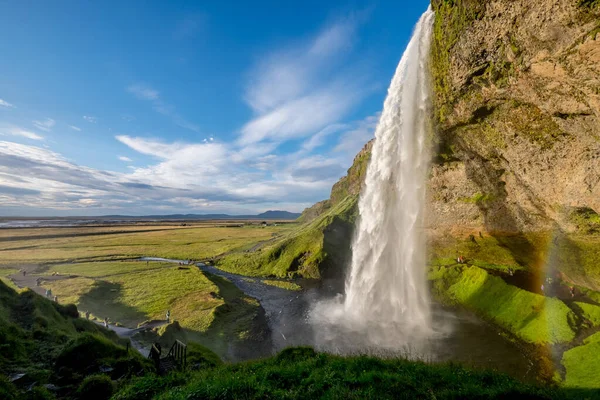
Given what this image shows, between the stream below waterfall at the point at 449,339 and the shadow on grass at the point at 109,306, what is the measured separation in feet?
49.5

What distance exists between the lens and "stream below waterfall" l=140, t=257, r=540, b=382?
1969 centimetres

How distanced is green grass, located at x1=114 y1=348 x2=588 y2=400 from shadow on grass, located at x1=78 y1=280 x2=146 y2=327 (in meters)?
21.4

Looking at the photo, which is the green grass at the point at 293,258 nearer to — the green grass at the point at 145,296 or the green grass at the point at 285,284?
the green grass at the point at 285,284

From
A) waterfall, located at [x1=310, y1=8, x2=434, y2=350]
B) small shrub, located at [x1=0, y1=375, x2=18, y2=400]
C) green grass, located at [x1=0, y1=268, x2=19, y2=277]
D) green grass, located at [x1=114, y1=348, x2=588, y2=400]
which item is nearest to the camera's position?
small shrub, located at [x1=0, y1=375, x2=18, y2=400]

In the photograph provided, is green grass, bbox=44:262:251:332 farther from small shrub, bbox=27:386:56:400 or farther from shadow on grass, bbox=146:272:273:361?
small shrub, bbox=27:386:56:400

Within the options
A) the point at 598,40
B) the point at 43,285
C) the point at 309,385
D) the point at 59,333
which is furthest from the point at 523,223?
the point at 43,285

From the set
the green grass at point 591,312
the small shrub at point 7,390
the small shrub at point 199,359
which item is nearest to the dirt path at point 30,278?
the small shrub at point 199,359

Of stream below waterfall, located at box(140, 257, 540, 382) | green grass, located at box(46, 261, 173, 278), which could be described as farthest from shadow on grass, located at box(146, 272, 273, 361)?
green grass, located at box(46, 261, 173, 278)

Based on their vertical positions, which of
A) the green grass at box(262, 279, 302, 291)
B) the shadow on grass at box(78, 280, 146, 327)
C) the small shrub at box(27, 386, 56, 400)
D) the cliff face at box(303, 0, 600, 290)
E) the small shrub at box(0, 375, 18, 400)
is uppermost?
the cliff face at box(303, 0, 600, 290)

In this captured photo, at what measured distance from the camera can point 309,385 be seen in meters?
10.0

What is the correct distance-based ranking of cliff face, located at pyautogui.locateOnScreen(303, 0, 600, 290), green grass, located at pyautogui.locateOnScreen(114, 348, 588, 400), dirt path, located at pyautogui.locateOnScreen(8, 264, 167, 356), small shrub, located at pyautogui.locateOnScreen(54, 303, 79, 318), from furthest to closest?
dirt path, located at pyautogui.locateOnScreen(8, 264, 167, 356) < small shrub, located at pyautogui.locateOnScreen(54, 303, 79, 318) < cliff face, located at pyautogui.locateOnScreen(303, 0, 600, 290) < green grass, located at pyautogui.locateOnScreen(114, 348, 588, 400)

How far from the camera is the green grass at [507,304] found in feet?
73.9

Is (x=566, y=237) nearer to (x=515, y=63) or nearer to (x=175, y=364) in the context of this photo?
(x=515, y=63)

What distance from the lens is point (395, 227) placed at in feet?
118
